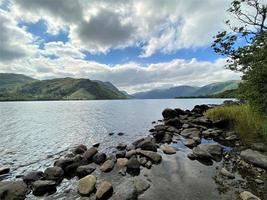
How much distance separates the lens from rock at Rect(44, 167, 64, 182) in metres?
11.6

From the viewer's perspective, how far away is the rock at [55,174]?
11.6 m

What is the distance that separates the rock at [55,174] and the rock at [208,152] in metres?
9.25

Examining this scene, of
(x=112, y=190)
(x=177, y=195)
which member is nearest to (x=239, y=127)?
(x=177, y=195)

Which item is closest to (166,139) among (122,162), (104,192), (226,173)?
(122,162)

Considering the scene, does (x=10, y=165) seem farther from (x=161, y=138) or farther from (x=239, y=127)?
(x=239, y=127)

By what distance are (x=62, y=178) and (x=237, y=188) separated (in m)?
9.42

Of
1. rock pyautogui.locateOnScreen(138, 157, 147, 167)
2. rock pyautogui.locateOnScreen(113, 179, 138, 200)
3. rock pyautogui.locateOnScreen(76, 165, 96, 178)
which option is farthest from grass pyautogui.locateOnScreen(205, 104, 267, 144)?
rock pyautogui.locateOnScreen(76, 165, 96, 178)

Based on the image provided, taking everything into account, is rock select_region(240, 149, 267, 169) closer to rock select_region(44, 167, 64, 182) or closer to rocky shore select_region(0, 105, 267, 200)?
rocky shore select_region(0, 105, 267, 200)

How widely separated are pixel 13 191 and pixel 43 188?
4.32ft

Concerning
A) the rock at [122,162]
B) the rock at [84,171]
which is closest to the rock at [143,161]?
the rock at [122,162]

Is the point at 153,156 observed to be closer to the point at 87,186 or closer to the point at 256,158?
the point at 87,186

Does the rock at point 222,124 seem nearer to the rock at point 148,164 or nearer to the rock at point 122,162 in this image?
the rock at point 148,164

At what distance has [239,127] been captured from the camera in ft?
64.0

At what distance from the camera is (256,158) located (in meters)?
12.1
